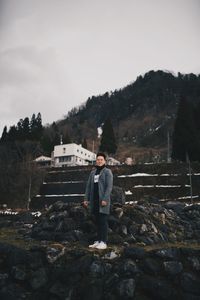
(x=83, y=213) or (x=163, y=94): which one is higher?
(x=163, y=94)

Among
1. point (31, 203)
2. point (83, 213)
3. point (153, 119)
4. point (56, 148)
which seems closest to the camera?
point (83, 213)

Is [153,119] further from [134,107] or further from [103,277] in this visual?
[103,277]

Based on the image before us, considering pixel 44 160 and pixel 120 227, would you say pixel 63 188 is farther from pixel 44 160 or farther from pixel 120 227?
pixel 120 227

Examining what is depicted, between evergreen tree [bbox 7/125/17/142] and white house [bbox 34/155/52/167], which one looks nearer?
white house [bbox 34/155/52/167]

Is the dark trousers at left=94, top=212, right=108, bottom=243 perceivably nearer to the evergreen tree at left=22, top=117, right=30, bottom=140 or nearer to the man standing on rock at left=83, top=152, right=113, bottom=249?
the man standing on rock at left=83, top=152, right=113, bottom=249

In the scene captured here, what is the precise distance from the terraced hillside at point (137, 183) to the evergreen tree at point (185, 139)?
2.82 meters

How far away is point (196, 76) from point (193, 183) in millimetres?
142306

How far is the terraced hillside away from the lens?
112 feet

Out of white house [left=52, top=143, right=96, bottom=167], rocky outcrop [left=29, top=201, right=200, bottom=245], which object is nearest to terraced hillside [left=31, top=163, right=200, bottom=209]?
white house [left=52, top=143, right=96, bottom=167]

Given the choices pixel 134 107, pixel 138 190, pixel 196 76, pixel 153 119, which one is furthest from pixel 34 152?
pixel 196 76

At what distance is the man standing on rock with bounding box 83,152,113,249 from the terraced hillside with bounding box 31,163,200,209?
25265 mm

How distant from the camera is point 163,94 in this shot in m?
158

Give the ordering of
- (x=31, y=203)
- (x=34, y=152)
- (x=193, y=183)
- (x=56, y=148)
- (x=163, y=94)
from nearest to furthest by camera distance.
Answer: (x=193, y=183) < (x=31, y=203) < (x=34, y=152) < (x=56, y=148) < (x=163, y=94)

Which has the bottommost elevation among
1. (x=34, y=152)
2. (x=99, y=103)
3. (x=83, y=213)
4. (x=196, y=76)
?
(x=83, y=213)
